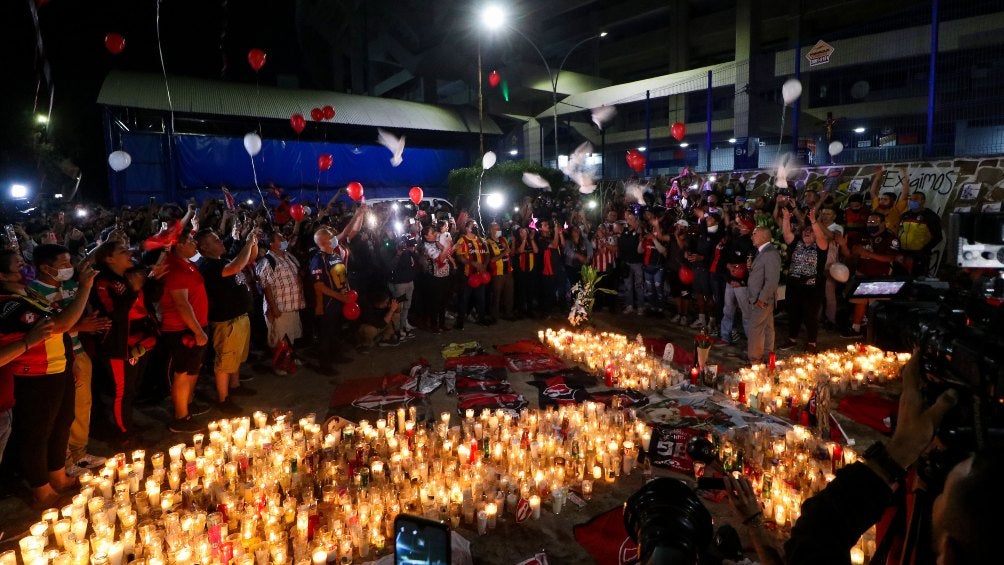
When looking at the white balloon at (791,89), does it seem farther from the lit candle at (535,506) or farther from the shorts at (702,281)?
the lit candle at (535,506)

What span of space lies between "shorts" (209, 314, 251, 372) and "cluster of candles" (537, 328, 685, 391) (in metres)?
4.37

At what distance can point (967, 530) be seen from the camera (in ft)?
4.08

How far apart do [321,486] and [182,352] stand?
2.24 meters

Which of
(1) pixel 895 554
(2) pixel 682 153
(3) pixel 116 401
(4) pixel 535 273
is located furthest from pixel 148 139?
(2) pixel 682 153

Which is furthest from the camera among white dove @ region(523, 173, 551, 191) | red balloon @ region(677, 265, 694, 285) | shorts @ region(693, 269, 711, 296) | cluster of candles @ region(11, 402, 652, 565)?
white dove @ region(523, 173, 551, 191)

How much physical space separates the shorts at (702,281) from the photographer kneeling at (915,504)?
7503 millimetres

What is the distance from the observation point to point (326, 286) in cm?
748

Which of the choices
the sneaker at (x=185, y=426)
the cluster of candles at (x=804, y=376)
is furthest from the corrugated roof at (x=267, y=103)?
the cluster of candles at (x=804, y=376)

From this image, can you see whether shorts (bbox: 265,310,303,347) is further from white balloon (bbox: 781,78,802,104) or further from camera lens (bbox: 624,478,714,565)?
white balloon (bbox: 781,78,802,104)

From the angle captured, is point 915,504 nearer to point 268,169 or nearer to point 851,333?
point 851,333

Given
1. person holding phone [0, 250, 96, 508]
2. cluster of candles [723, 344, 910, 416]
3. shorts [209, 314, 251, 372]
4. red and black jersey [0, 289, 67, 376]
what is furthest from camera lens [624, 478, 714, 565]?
shorts [209, 314, 251, 372]

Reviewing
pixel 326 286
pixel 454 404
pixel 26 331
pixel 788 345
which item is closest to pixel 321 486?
pixel 454 404

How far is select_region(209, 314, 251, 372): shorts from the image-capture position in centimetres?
612

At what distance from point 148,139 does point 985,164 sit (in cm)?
2416
